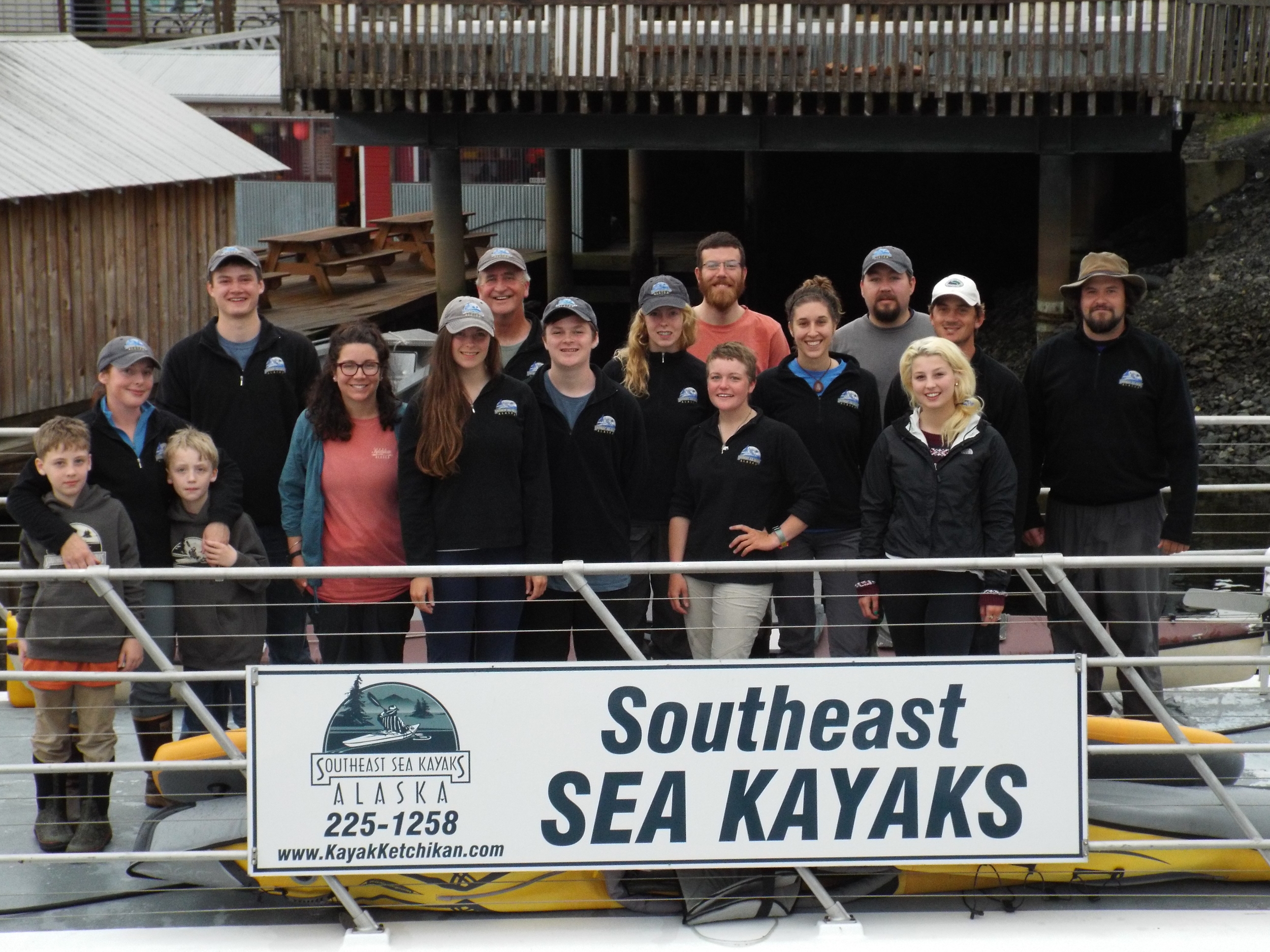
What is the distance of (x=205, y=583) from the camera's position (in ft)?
17.7

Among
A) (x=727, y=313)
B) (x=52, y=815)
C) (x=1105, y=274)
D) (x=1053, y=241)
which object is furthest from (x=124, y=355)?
(x=1053, y=241)

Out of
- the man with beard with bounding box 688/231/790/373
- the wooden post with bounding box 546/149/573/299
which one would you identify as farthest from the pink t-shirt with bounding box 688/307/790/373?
the wooden post with bounding box 546/149/573/299

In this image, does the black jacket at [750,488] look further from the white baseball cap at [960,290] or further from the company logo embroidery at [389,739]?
the company logo embroidery at [389,739]

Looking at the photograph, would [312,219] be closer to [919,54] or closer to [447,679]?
[919,54]

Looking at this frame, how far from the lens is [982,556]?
512 cm

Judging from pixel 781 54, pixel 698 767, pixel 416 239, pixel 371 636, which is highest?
pixel 781 54

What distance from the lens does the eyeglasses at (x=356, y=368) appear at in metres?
5.51

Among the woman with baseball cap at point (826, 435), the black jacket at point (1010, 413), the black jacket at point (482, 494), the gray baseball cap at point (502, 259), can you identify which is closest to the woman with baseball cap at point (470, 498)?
the black jacket at point (482, 494)

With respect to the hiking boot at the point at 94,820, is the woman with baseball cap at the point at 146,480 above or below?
above

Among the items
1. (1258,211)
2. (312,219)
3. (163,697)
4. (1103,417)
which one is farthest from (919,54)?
(312,219)

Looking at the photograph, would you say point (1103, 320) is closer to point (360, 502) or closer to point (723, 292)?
point (723, 292)

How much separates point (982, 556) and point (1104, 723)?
77 centimetres

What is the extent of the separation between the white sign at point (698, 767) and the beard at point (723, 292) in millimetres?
2093

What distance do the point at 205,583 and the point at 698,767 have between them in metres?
1.88
